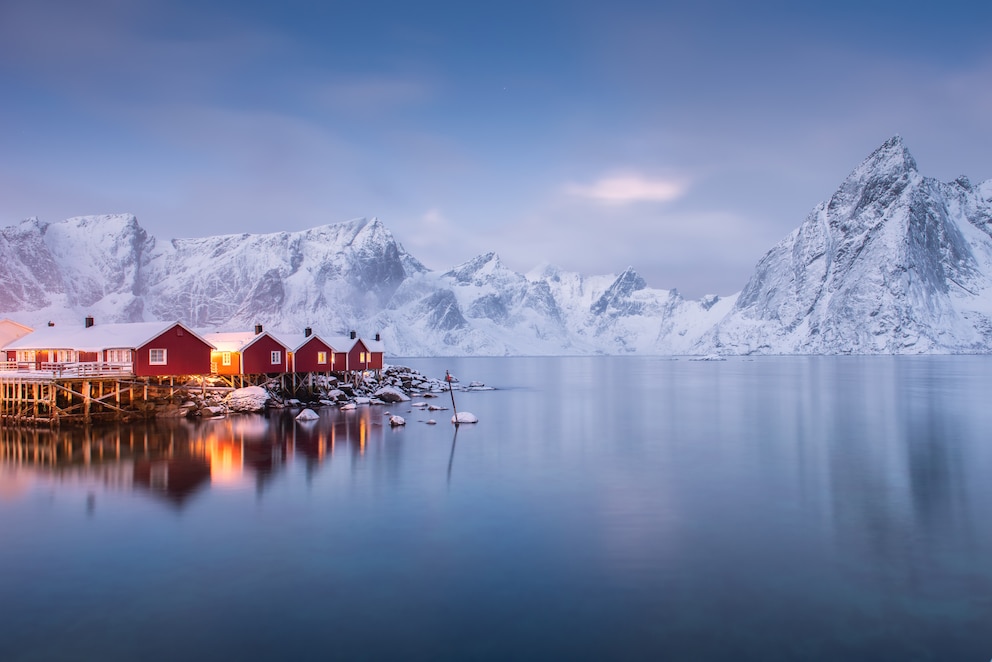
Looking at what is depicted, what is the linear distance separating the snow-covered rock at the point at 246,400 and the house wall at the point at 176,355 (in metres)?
2.67

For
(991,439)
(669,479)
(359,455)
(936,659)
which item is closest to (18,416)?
(359,455)

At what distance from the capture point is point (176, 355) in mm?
47969

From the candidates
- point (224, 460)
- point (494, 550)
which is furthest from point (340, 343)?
point (494, 550)

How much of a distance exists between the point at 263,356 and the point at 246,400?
690 cm

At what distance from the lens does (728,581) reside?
14328mm

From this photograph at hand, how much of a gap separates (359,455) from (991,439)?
3276 cm

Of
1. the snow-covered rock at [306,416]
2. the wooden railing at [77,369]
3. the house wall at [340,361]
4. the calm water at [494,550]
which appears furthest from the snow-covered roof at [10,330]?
the calm water at [494,550]

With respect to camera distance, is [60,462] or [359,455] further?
[359,455]

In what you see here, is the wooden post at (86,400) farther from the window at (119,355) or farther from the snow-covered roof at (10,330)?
the snow-covered roof at (10,330)

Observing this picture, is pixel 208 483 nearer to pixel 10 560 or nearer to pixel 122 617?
pixel 10 560

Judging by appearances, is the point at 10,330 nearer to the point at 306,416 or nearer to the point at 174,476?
the point at 306,416

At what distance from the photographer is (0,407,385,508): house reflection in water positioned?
25469mm

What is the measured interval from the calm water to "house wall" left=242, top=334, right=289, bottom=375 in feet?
68.2

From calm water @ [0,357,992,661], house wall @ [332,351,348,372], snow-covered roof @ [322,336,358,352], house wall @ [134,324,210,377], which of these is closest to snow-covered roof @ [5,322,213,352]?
house wall @ [134,324,210,377]
